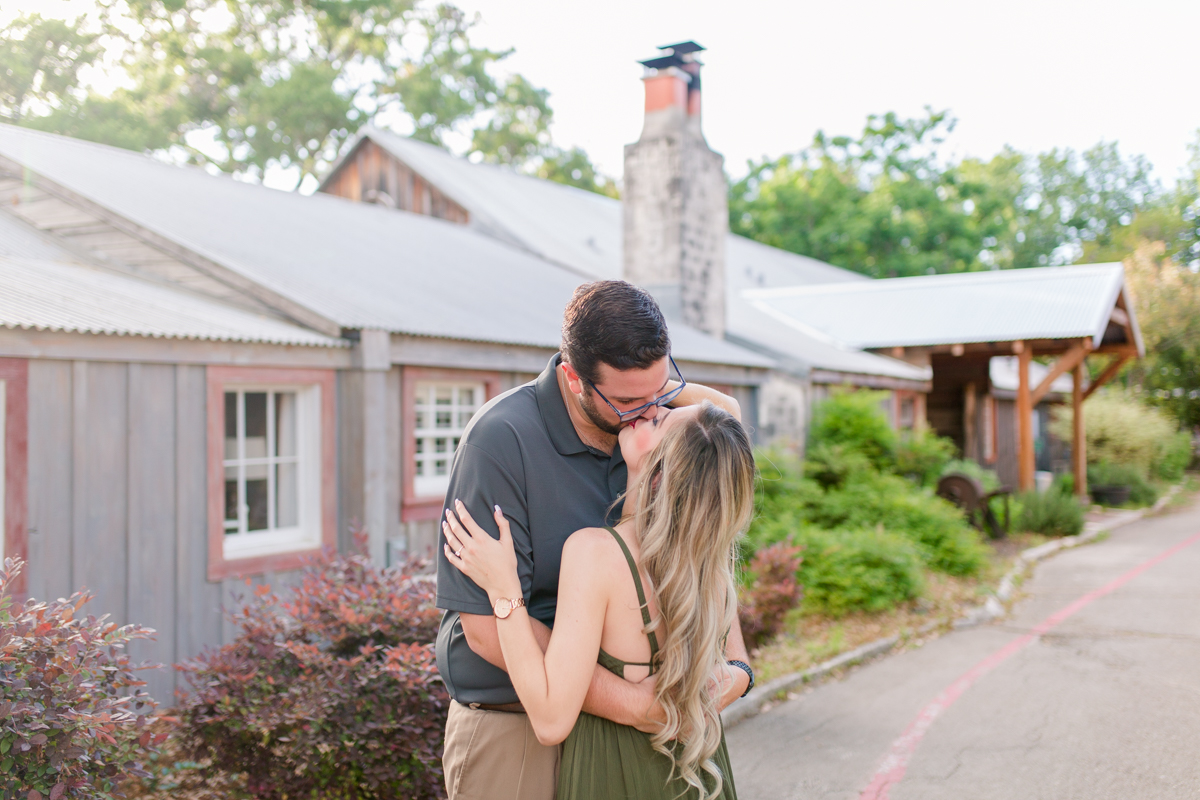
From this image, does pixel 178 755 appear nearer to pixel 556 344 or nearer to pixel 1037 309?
pixel 556 344

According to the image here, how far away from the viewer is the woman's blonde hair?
2.09 metres

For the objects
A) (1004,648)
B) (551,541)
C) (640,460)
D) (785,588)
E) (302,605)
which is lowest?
(1004,648)

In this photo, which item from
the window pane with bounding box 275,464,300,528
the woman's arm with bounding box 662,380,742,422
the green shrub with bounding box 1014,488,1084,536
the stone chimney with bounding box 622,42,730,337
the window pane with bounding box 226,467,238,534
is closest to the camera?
the woman's arm with bounding box 662,380,742,422

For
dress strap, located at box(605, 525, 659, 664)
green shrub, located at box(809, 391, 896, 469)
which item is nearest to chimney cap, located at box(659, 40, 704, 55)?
green shrub, located at box(809, 391, 896, 469)

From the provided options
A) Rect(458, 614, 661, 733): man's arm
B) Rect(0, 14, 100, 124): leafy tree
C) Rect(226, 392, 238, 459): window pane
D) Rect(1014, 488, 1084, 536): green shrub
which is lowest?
Rect(1014, 488, 1084, 536): green shrub

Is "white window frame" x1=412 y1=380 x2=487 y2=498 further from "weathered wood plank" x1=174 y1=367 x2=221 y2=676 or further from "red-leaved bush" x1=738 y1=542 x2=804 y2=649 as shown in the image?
"red-leaved bush" x1=738 y1=542 x2=804 y2=649

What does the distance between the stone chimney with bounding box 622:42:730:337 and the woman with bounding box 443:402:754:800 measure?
1139 centimetres

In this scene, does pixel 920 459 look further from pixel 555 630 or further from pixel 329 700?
pixel 555 630

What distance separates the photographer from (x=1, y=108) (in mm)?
24656

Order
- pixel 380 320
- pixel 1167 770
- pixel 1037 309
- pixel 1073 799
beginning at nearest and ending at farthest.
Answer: pixel 1073 799, pixel 1167 770, pixel 380 320, pixel 1037 309

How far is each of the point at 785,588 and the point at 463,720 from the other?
16.2 ft

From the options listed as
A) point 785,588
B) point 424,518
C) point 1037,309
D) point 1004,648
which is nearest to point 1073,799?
point 785,588

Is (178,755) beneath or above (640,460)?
beneath

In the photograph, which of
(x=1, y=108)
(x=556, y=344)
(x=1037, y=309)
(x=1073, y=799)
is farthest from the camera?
(x=1, y=108)
